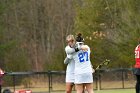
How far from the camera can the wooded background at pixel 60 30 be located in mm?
39844

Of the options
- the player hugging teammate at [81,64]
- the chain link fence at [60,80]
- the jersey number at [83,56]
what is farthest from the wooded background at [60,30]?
the jersey number at [83,56]

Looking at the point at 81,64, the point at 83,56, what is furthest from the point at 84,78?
the point at 83,56

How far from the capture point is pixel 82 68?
15.5 m

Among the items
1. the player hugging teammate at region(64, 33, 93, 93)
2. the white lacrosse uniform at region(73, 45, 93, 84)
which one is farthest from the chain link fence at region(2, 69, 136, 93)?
the white lacrosse uniform at region(73, 45, 93, 84)

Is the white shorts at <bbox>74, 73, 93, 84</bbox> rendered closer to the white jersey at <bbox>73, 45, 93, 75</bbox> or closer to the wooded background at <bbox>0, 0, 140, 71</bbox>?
the white jersey at <bbox>73, 45, 93, 75</bbox>

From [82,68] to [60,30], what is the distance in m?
39.9

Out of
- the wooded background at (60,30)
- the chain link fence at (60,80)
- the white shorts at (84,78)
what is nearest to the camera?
the white shorts at (84,78)

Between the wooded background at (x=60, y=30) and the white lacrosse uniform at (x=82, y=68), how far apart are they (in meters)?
21.6

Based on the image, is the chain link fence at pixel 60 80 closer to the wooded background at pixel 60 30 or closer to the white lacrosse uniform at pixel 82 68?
the wooded background at pixel 60 30

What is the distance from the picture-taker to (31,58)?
56156mm

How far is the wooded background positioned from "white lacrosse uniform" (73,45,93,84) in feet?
70.9

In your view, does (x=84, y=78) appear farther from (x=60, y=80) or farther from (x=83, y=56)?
(x=60, y=80)

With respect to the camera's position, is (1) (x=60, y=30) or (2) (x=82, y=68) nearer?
(2) (x=82, y=68)

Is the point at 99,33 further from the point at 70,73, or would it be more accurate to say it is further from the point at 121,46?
the point at 70,73
